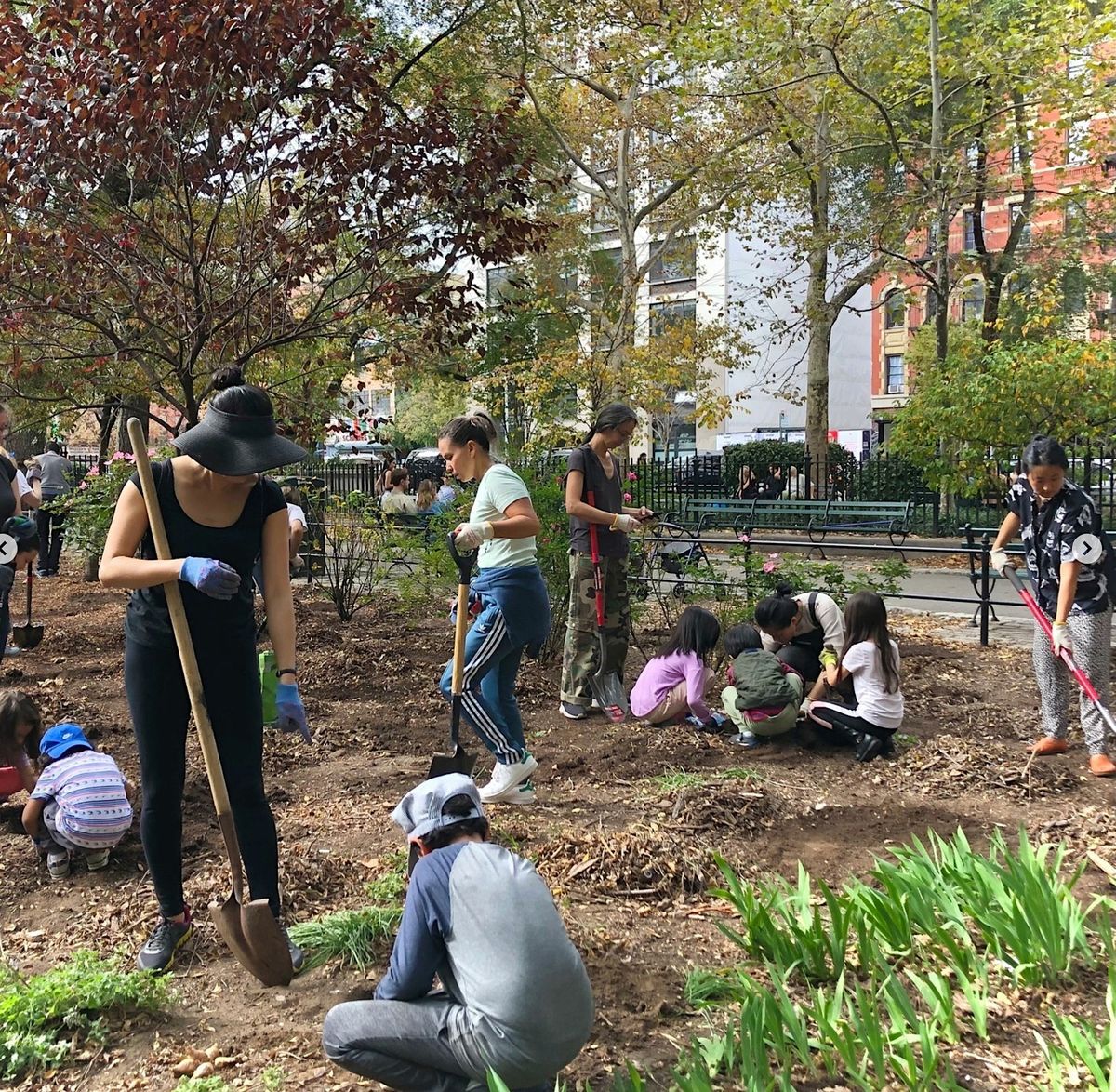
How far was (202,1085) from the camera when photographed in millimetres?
2451

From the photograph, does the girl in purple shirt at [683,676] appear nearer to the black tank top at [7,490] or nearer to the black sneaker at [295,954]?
the black sneaker at [295,954]

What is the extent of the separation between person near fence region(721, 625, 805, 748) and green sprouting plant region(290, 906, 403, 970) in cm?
266

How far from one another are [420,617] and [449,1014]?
6166 mm

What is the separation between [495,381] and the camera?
16.9 meters

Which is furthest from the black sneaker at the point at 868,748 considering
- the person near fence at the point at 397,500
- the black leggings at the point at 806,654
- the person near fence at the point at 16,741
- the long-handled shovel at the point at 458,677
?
the person near fence at the point at 397,500

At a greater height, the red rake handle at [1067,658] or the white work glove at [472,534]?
the white work glove at [472,534]

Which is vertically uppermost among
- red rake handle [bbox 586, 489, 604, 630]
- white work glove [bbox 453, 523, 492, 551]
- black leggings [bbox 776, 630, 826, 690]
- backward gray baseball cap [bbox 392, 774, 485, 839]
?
white work glove [bbox 453, 523, 492, 551]

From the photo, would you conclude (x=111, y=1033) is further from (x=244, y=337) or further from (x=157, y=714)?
(x=244, y=337)

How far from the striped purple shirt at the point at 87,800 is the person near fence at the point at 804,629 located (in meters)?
3.37

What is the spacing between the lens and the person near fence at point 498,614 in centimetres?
442

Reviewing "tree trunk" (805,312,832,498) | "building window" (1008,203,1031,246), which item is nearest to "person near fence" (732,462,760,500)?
"tree trunk" (805,312,832,498)

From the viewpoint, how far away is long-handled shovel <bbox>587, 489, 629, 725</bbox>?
5945 millimetres

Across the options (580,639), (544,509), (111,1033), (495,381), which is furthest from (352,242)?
(495,381)

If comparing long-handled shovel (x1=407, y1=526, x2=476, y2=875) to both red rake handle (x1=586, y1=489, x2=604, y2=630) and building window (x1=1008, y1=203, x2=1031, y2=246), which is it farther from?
building window (x1=1008, y1=203, x2=1031, y2=246)
